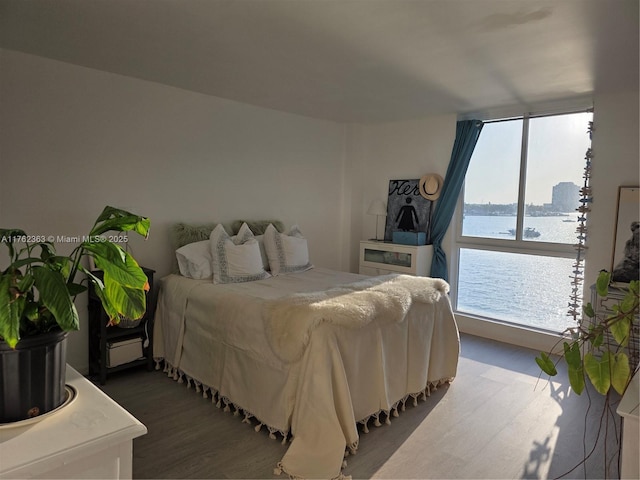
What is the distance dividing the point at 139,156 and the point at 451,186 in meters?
3.15

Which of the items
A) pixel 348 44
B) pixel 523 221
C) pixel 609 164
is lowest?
pixel 523 221

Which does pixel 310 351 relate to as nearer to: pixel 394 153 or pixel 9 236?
pixel 9 236

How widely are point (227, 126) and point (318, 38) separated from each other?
1.84 m

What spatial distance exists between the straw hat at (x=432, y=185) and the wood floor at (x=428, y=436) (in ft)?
7.07

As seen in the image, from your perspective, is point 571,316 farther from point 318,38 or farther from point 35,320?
point 35,320

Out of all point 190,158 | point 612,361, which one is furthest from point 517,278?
point 612,361

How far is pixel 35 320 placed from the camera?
3.51ft

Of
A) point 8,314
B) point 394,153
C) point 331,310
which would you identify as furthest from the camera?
point 394,153

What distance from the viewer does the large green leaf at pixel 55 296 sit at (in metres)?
0.96

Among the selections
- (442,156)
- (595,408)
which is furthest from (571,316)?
(442,156)

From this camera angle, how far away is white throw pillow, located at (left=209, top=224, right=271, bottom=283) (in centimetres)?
345

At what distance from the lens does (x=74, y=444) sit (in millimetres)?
1000

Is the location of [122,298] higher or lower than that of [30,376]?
higher

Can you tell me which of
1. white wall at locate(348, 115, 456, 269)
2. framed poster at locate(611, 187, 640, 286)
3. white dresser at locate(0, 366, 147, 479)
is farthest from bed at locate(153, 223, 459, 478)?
white wall at locate(348, 115, 456, 269)
